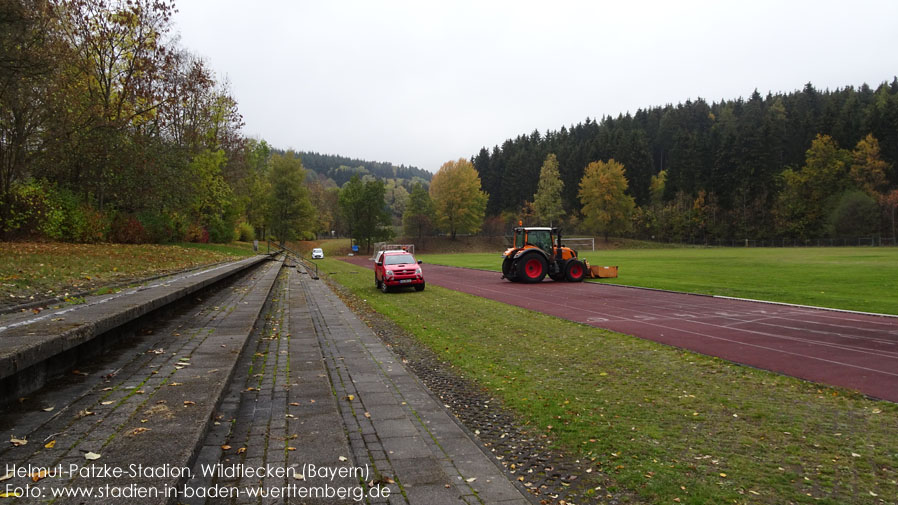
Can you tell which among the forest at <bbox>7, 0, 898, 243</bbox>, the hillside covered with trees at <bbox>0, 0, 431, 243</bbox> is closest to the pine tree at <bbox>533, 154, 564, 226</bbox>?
the forest at <bbox>7, 0, 898, 243</bbox>

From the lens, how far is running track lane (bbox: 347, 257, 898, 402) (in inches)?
299

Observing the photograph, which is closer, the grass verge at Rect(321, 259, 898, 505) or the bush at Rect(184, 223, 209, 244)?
the grass verge at Rect(321, 259, 898, 505)

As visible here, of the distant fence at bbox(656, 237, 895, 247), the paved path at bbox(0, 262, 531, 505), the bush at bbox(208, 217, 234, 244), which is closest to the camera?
the paved path at bbox(0, 262, 531, 505)

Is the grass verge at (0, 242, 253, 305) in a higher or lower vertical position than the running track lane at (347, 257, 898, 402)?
higher

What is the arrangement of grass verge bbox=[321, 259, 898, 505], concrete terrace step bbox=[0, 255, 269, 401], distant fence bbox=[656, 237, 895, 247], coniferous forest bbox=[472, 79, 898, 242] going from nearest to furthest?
grass verge bbox=[321, 259, 898, 505]
concrete terrace step bbox=[0, 255, 269, 401]
distant fence bbox=[656, 237, 895, 247]
coniferous forest bbox=[472, 79, 898, 242]

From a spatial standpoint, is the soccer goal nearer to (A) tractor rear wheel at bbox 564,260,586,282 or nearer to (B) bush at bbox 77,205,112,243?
(A) tractor rear wheel at bbox 564,260,586,282

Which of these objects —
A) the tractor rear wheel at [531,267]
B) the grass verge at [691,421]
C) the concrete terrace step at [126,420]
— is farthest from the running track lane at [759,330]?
the concrete terrace step at [126,420]

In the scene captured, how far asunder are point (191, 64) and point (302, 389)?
42794mm

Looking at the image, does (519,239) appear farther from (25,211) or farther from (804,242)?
(804,242)

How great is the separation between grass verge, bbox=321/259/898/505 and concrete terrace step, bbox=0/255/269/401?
15.4ft

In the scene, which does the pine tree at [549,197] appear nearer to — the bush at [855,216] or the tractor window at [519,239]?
the bush at [855,216]

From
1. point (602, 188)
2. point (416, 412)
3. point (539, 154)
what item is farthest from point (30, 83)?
point (539, 154)

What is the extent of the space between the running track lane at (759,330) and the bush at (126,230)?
23.2 metres

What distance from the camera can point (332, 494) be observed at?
132 inches
